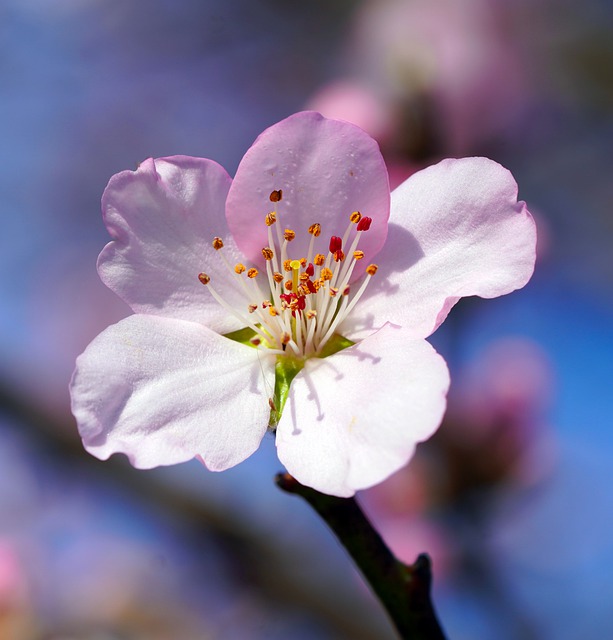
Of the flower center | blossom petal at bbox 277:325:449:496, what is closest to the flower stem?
blossom petal at bbox 277:325:449:496

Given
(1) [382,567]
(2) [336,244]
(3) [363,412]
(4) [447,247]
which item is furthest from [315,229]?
(1) [382,567]

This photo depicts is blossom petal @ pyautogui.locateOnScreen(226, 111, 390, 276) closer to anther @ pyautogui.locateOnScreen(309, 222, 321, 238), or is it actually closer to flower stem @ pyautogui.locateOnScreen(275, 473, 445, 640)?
anther @ pyautogui.locateOnScreen(309, 222, 321, 238)

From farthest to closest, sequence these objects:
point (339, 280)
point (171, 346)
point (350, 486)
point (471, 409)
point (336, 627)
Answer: point (471, 409)
point (336, 627)
point (339, 280)
point (171, 346)
point (350, 486)

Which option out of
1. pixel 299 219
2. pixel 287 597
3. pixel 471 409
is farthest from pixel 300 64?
pixel 299 219

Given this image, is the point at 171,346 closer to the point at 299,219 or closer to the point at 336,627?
the point at 299,219

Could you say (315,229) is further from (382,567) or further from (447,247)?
(382,567)

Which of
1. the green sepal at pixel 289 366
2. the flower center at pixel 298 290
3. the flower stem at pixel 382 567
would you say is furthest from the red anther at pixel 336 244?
the flower stem at pixel 382 567
